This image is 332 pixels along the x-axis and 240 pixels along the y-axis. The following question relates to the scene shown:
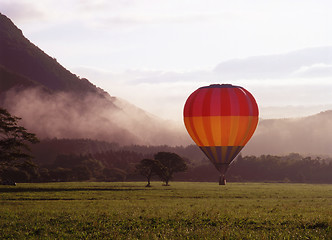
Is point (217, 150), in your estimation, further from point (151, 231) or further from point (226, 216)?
point (151, 231)

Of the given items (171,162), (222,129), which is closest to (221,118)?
(222,129)

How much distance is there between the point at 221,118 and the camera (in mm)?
71500

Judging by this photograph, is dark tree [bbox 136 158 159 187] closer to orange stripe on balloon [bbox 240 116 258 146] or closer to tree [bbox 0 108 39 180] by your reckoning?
tree [bbox 0 108 39 180]

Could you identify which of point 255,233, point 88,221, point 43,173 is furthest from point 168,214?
point 43,173

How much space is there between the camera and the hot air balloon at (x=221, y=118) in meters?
71.5

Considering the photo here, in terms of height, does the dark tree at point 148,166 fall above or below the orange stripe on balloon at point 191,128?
below

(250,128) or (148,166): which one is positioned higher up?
(250,128)

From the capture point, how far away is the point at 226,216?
38625mm

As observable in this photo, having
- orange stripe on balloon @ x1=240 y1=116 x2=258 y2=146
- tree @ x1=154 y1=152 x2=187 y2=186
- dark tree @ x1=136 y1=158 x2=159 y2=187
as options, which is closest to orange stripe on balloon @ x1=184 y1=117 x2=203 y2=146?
orange stripe on balloon @ x1=240 y1=116 x2=258 y2=146

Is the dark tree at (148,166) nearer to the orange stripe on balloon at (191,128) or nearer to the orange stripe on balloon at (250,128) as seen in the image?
the orange stripe on balloon at (191,128)

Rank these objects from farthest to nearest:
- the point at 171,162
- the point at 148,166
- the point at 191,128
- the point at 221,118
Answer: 1. the point at 171,162
2. the point at 148,166
3. the point at 191,128
4. the point at 221,118

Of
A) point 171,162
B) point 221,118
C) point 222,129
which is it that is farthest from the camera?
point 171,162

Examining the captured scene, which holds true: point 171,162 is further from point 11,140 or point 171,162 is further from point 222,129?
point 222,129

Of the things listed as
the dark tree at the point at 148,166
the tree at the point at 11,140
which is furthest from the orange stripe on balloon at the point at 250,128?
the dark tree at the point at 148,166
